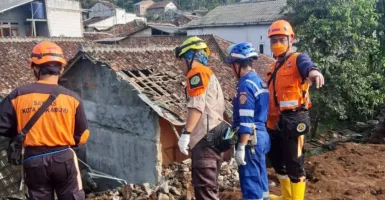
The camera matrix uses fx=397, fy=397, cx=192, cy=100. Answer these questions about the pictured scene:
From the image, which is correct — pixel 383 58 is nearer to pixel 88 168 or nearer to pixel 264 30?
pixel 88 168

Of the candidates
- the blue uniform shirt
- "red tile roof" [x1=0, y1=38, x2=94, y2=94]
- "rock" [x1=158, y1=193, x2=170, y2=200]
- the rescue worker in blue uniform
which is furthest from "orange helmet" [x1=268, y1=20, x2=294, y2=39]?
"red tile roof" [x1=0, y1=38, x2=94, y2=94]

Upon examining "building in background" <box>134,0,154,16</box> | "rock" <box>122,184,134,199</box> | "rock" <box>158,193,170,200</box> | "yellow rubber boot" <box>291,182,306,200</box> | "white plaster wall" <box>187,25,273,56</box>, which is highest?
"building in background" <box>134,0,154,16</box>

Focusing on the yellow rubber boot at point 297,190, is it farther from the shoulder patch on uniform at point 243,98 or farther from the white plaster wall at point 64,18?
the white plaster wall at point 64,18

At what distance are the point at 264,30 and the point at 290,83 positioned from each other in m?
23.8

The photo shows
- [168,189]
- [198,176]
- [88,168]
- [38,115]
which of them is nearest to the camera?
[38,115]

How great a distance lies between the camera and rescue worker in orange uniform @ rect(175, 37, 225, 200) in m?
4.12

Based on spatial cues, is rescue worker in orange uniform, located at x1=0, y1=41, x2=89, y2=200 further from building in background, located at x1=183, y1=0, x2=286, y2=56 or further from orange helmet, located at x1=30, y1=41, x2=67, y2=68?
building in background, located at x1=183, y1=0, x2=286, y2=56

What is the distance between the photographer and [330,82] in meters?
12.4

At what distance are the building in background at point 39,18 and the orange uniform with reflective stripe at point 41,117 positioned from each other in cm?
2429

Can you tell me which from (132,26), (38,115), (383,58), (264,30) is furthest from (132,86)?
(132,26)

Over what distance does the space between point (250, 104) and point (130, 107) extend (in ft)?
20.9

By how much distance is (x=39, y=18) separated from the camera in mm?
27422

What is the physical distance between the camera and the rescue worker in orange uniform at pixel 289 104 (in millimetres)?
4516

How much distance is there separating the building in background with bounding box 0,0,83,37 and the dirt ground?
23.6m
